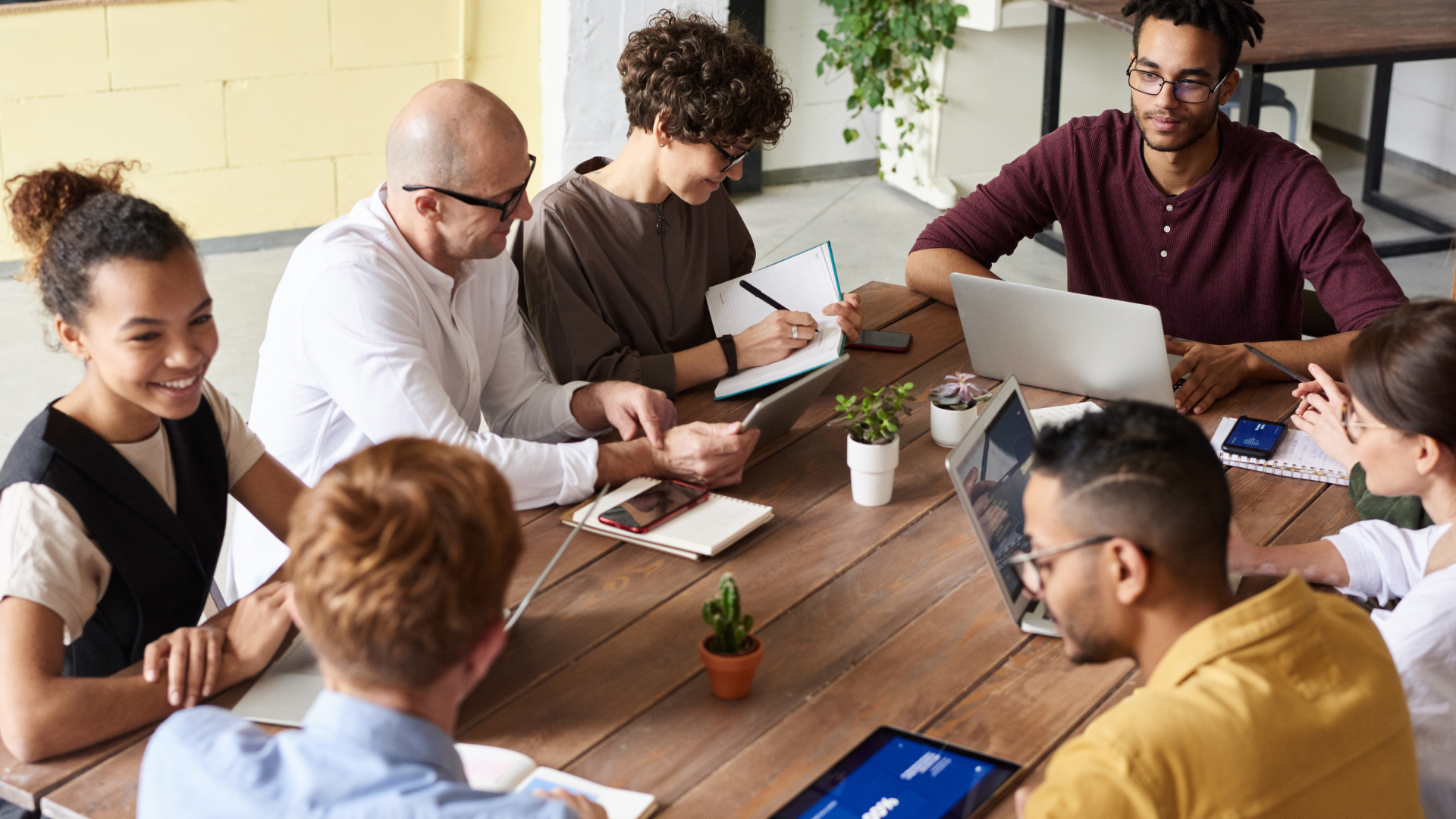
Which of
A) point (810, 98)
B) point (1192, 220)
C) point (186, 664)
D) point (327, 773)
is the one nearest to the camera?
point (327, 773)

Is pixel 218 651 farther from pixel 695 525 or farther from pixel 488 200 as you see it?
pixel 488 200

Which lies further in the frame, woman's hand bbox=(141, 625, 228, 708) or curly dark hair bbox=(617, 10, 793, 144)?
curly dark hair bbox=(617, 10, 793, 144)

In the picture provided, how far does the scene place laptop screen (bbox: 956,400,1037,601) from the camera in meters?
1.58

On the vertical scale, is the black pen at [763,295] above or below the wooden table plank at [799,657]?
above

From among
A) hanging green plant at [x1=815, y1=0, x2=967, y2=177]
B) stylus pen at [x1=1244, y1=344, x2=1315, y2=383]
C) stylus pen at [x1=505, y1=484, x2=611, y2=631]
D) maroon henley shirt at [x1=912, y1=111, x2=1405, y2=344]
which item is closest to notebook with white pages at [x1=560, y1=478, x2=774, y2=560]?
stylus pen at [x1=505, y1=484, x2=611, y2=631]

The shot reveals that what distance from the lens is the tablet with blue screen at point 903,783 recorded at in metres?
1.27

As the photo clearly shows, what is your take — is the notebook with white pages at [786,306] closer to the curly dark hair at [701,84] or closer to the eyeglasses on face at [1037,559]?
the curly dark hair at [701,84]

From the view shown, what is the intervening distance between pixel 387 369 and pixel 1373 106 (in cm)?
483

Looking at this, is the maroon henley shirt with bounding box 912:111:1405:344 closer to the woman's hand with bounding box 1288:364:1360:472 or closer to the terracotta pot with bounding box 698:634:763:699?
the woman's hand with bounding box 1288:364:1360:472

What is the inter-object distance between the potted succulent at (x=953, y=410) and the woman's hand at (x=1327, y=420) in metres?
0.48

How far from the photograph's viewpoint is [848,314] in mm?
2422

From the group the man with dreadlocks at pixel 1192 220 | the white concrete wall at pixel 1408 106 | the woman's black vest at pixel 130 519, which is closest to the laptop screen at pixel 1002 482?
the man with dreadlocks at pixel 1192 220

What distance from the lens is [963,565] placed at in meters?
1.75

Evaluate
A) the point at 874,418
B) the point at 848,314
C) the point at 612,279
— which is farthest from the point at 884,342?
the point at 874,418
